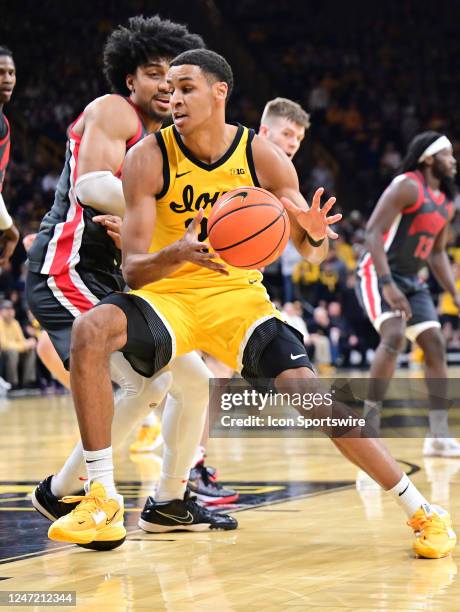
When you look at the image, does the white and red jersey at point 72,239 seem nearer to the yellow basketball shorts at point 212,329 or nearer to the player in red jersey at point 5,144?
the yellow basketball shorts at point 212,329

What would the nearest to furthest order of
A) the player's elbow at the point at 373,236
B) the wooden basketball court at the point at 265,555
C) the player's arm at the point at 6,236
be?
the wooden basketball court at the point at 265,555 < the player's arm at the point at 6,236 < the player's elbow at the point at 373,236

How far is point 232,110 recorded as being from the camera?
24266mm

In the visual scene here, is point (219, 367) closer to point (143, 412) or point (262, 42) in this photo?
point (143, 412)

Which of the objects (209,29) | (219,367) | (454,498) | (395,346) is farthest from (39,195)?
(454,498)

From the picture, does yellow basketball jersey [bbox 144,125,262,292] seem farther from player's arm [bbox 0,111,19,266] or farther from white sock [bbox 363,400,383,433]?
white sock [bbox 363,400,383,433]

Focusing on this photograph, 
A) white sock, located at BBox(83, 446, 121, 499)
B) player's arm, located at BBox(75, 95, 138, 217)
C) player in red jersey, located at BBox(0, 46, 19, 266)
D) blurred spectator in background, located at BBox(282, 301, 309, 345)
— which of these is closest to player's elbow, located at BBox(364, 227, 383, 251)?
player in red jersey, located at BBox(0, 46, 19, 266)

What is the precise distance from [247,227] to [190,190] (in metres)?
0.41

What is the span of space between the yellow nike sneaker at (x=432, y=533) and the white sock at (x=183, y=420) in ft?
3.31

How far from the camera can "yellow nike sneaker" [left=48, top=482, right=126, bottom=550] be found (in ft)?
12.4

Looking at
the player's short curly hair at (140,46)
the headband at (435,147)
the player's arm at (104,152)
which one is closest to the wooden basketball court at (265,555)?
Answer: the player's arm at (104,152)

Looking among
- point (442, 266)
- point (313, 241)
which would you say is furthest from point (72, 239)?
point (442, 266)

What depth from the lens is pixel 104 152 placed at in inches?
187

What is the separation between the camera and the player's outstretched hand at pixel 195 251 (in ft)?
12.6

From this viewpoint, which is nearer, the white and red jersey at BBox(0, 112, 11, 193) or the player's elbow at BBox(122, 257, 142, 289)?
the player's elbow at BBox(122, 257, 142, 289)
